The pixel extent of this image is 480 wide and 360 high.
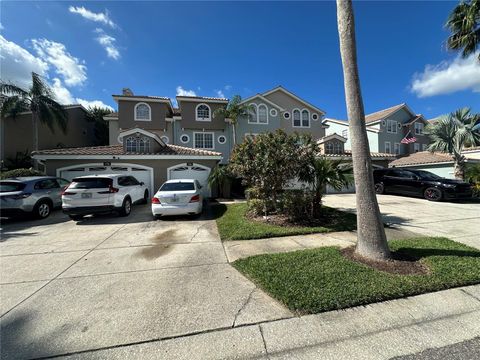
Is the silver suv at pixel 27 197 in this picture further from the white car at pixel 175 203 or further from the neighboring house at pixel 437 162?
the neighboring house at pixel 437 162

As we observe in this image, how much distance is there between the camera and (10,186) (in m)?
8.94

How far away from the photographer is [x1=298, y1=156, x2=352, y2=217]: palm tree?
309 inches

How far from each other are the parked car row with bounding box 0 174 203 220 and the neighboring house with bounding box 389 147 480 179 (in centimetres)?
1885

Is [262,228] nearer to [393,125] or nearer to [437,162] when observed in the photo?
[437,162]

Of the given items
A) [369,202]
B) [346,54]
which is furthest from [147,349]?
[346,54]

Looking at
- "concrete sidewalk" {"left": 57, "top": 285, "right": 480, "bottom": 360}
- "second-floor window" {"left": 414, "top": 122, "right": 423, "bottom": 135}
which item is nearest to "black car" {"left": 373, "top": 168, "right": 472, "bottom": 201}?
"concrete sidewalk" {"left": 57, "top": 285, "right": 480, "bottom": 360}

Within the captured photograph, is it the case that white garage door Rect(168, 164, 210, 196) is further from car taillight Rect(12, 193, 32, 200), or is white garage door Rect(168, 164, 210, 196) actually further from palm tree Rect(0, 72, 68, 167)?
palm tree Rect(0, 72, 68, 167)

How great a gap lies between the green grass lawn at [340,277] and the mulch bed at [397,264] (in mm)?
138

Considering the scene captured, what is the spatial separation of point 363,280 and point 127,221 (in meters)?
7.79

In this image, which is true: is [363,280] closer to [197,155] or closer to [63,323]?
[63,323]

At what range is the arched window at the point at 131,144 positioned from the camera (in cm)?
1549

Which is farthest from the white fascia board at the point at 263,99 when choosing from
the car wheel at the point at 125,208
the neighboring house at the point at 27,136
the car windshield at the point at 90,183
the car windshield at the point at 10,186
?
the neighboring house at the point at 27,136

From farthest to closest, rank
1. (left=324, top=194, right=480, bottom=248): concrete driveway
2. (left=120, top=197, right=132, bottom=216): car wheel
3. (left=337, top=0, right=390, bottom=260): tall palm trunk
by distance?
(left=120, top=197, right=132, bottom=216): car wheel < (left=324, top=194, right=480, bottom=248): concrete driveway < (left=337, top=0, right=390, bottom=260): tall palm trunk

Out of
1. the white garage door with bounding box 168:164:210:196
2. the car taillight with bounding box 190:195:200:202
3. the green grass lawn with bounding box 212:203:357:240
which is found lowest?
the green grass lawn with bounding box 212:203:357:240
